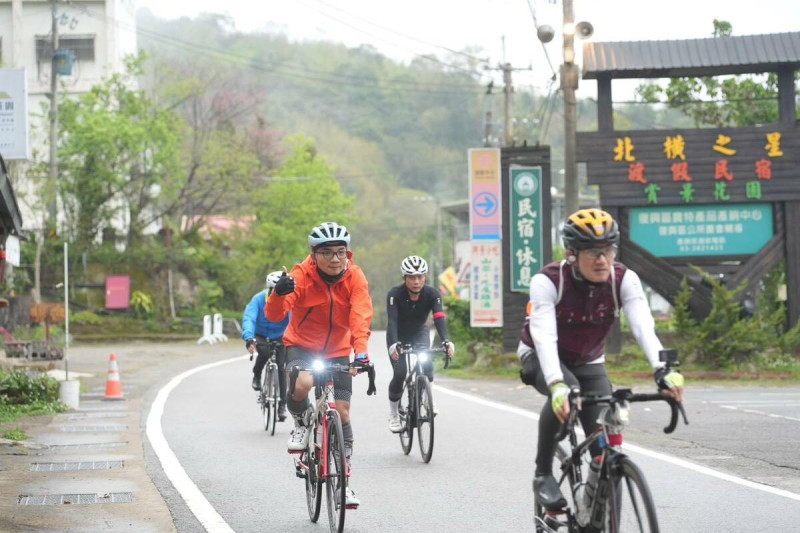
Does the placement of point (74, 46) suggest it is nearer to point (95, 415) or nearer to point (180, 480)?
point (95, 415)

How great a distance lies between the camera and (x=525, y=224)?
2612 cm

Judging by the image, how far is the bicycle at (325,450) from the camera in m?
7.73

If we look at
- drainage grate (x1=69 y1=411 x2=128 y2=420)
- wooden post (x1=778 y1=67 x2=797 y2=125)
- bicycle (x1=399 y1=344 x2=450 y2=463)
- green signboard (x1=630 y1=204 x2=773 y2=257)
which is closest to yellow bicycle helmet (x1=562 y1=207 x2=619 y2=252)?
bicycle (x1=399 y1=344 x2=450 y2=463)

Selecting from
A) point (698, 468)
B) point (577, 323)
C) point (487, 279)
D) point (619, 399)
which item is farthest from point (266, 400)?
point (487, 279)

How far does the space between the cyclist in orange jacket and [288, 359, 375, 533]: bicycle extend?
0.12m

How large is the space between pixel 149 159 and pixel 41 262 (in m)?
6.16

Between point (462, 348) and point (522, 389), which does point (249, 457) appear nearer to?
point (522, 389)

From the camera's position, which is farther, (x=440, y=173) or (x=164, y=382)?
(x=440, y=173)

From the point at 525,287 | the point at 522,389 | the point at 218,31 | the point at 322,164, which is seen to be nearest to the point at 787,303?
the point at 525,287

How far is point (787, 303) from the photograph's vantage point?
1037 inches

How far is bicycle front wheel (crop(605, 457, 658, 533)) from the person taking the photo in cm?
539

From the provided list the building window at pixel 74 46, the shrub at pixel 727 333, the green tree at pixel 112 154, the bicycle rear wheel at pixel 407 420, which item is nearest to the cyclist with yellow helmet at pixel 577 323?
the bicycle rear wheel at pixel 407 420

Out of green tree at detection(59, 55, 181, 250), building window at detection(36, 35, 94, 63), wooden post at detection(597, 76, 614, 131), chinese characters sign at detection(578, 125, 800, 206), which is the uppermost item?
building window at detection(36, 35, 94, 63)

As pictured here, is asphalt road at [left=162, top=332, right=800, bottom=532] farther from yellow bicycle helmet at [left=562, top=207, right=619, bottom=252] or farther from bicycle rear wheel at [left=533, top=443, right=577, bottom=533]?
yellow bicycle helmet at [left=562, top=207, right=619, bottom=252]
